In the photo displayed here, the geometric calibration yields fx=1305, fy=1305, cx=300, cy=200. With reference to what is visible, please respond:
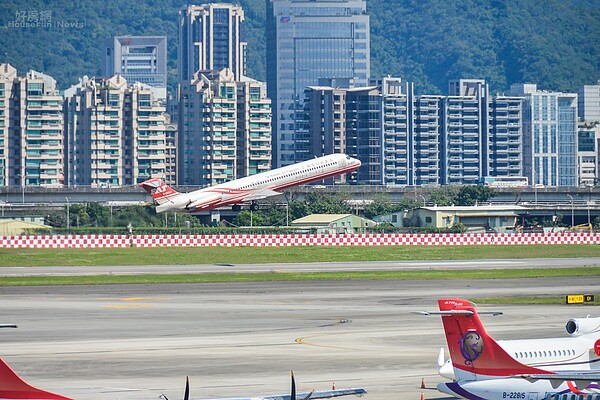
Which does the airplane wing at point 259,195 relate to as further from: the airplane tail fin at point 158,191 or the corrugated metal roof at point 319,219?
the corrugated metal roof at point 319,219

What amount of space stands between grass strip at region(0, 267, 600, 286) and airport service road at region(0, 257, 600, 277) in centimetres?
436

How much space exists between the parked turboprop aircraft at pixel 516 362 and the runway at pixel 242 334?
3.74 metres

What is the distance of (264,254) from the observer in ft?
359

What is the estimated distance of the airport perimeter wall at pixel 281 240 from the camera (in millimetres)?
110750

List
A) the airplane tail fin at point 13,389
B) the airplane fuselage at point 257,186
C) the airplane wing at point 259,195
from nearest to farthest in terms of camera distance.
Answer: the airplane tail fin at point 13,389, the airplane fuselage at point 257,186, the airplane wing at point 259,195

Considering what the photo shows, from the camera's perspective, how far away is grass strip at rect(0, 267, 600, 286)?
83069mm

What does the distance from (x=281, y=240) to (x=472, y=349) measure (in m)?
80.8

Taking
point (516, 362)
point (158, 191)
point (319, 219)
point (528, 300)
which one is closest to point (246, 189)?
point (158, 191)

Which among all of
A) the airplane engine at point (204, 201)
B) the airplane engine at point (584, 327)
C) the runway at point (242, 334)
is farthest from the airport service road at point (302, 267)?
the airplane engine at point (584, 327)

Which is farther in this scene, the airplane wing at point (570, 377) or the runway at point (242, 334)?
the runway at point (242, 334)

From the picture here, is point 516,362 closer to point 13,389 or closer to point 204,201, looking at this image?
point 13,389

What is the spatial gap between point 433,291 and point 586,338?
35528 millimetres

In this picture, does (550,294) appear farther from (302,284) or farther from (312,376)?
(312,376)

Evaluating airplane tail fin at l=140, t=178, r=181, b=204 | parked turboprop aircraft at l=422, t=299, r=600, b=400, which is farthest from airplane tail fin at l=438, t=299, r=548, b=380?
airplane tail fin at l=140, t=178, r=181, b=204
